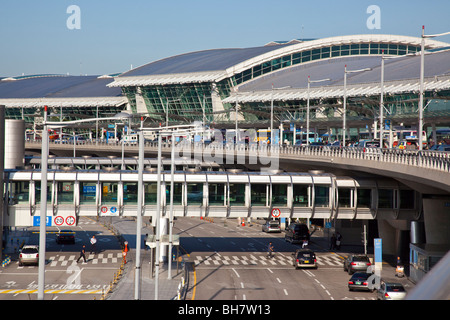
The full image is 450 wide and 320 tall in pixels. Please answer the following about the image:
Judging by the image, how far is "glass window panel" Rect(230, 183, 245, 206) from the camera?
58.5 metres

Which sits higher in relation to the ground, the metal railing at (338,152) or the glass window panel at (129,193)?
the metal railing at (338,152)

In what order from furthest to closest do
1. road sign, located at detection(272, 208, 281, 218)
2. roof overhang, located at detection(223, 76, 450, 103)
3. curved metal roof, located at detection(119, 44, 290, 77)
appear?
curved metal roof, located at detection(119, 44, 290, 77), roof overhang, located at detection(223, 76, 450, 103), road sign, located at detection(272, 208, 281, 218)

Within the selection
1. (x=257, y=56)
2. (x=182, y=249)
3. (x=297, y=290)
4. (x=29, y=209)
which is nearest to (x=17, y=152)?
(x=29, y=209)

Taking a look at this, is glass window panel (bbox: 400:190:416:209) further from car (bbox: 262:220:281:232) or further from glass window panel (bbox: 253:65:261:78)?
glass window panel (bbox: 253:65:261:78)

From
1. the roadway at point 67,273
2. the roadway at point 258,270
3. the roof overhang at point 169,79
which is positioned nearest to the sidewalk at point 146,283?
the roadway at point 67,273

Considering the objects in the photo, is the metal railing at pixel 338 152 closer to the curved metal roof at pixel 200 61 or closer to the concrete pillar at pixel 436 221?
the concrete pillar at pixel 436 221

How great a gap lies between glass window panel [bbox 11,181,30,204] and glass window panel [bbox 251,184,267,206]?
1933 centimetres

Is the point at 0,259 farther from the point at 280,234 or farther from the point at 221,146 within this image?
the point at 221,146

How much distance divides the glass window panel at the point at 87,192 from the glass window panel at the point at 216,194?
32.6 ft

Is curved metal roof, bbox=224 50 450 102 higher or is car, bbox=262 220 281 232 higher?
curved metal roof, bbox=224 50 450 102

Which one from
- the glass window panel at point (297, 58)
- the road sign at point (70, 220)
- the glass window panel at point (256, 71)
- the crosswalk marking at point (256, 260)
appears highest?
the glass window panel at point (297, 58)

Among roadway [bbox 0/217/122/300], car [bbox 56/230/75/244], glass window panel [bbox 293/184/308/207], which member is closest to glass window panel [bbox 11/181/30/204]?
roadway [bbox 0/217/122/300]

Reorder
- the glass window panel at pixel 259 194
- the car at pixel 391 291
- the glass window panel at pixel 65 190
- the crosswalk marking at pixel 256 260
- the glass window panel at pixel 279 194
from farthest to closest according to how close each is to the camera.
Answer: the glass window panel at pixel 279 194 < the glass window panel at pixel 259 194 < the crosswalk marking at pixel 256 260 < the glass window panel at pixel 65 190 < the car at pixel 391 291

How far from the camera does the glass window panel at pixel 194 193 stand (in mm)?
57719
